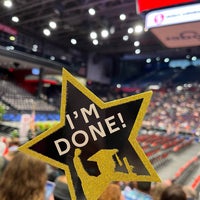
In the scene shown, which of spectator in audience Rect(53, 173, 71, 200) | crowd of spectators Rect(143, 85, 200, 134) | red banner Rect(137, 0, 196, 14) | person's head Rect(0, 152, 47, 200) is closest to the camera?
person's head Rect(0, 152, 47, 200)

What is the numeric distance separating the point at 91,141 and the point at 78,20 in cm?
1641

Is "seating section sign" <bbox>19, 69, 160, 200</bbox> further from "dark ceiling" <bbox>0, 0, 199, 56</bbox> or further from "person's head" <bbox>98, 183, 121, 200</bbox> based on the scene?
"dark ceiling" <bbox>0, 0, 199, 56</bbox>

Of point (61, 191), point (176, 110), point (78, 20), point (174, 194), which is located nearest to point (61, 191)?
point (61, 191)

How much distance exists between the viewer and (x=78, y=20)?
16.7 metres

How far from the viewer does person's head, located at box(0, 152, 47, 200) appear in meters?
1.33

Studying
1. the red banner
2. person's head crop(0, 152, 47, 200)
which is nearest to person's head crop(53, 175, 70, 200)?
person's head crop(0, 152, 47, 200)

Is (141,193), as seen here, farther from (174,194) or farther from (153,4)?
(153,4)

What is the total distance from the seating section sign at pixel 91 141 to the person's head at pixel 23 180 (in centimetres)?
21

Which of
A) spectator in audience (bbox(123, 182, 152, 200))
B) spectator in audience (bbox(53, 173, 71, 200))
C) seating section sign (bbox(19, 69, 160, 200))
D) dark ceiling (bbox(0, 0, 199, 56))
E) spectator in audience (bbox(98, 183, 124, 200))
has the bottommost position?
spectator in audience (bbox(123, 182, 152, 200))

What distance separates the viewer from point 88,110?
1227 mm

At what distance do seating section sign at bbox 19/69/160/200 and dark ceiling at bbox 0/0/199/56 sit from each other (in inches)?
418

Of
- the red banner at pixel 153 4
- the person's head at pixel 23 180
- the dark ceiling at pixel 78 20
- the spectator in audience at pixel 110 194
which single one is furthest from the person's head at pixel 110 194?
the dark ceiling at pixel 78 20

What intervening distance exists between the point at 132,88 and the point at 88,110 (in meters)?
24.6

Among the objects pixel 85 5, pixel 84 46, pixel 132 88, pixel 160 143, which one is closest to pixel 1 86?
pixel 85 5
